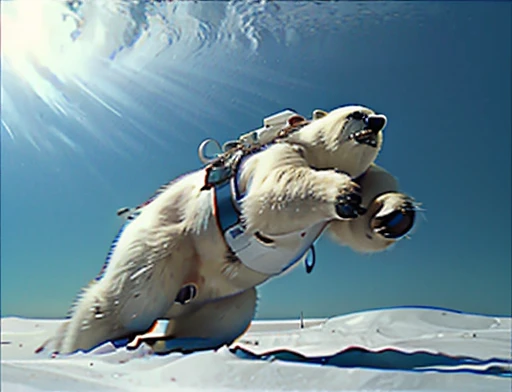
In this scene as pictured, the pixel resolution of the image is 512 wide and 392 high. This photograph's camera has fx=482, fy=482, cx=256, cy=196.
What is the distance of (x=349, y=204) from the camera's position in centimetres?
83

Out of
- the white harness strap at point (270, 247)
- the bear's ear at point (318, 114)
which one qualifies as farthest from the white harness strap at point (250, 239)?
the bear's ear at point (318, 114)

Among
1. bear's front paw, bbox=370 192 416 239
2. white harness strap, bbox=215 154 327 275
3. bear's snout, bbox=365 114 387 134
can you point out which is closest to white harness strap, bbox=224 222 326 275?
white harness strap, bbox=215 154 327 275

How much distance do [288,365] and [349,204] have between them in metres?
0.28

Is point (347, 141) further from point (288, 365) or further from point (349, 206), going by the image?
point (288, 365)

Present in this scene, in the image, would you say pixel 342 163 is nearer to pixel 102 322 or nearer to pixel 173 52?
pixel 173 52

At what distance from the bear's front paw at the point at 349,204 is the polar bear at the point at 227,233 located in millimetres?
117

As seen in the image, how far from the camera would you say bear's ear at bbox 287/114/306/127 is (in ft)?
3.83

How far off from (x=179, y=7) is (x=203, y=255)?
546 millimetres

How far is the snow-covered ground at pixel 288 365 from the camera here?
0.62 metres

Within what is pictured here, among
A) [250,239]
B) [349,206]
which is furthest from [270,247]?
[349,206]

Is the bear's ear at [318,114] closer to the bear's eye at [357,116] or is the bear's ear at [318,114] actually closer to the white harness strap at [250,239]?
the bear's eye at [357,116]

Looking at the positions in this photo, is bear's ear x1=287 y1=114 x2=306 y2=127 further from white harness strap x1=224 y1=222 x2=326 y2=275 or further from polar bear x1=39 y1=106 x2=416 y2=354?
white harness strap x1=224 y1=222 x2=326 y2=275

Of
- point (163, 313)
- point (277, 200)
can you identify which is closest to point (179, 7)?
point (277, 200)

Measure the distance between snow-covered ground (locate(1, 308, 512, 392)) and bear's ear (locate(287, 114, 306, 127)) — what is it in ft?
1.71
